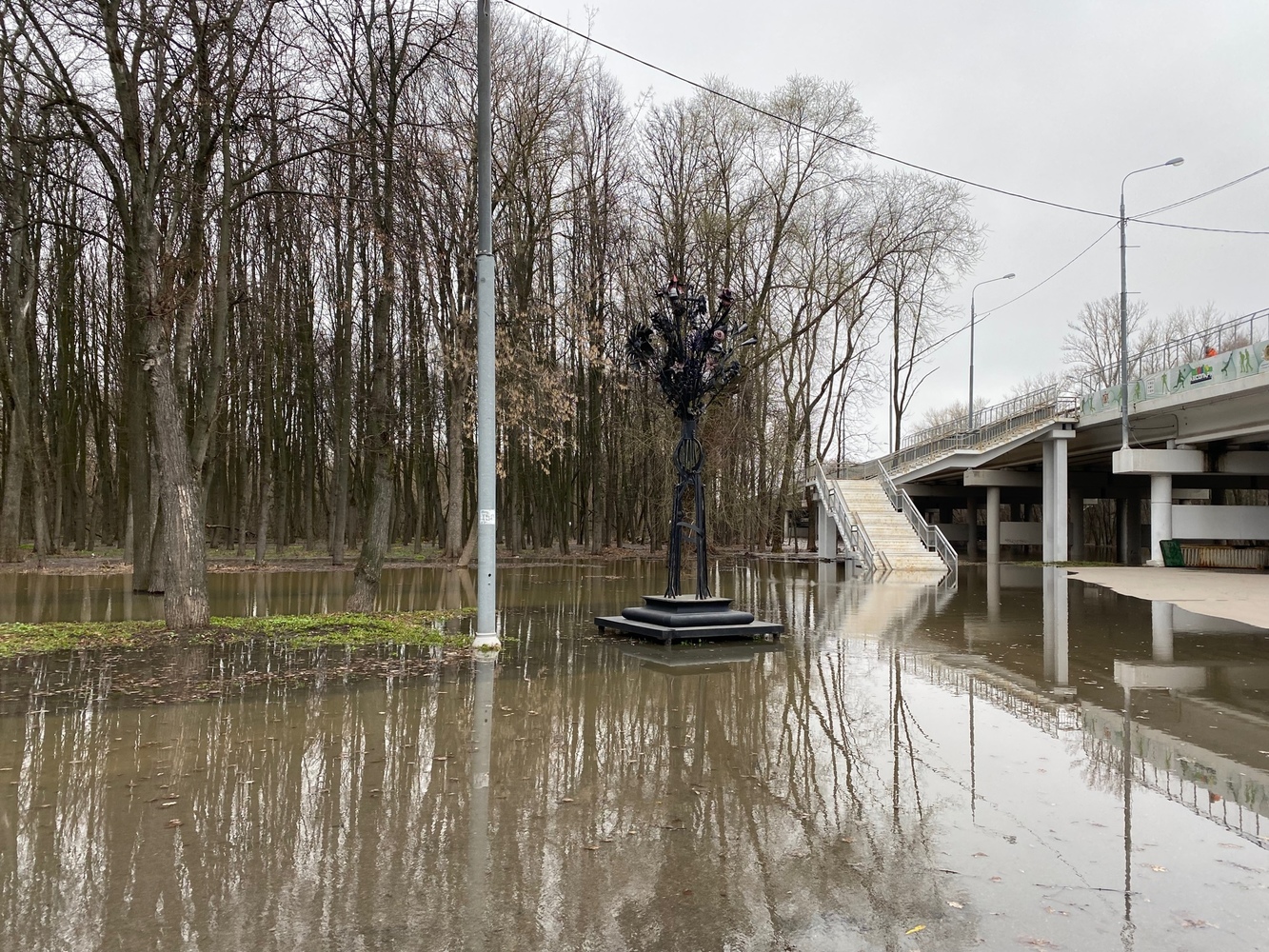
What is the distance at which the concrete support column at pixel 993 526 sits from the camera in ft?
131

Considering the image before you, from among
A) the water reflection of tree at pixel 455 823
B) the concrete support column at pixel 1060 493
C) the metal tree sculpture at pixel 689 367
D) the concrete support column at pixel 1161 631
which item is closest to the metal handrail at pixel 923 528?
the concrete support column at pixel 1060 493

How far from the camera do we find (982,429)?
3881 cm

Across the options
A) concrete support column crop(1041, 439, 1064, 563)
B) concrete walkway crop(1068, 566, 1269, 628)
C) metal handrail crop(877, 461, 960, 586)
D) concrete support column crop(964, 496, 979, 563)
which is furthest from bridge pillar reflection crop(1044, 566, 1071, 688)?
concrete support column crop(964, 496, 979, 563)

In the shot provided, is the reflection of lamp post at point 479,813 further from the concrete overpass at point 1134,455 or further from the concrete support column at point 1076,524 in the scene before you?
the concrete support column at point 1076,524

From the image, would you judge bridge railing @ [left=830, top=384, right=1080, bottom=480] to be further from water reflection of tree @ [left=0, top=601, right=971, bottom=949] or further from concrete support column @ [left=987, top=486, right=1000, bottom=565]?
water reflection of tree @ [left=0, top=601, right=971, bottom=949]

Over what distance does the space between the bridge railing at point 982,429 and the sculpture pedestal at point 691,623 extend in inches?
1027

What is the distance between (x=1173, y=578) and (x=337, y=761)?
2723cm

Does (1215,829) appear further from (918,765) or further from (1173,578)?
(1173,578)

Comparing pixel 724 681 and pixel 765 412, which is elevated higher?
pixel 765 412

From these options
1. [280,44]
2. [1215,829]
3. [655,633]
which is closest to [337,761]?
[1215,829]

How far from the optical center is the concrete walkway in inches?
698

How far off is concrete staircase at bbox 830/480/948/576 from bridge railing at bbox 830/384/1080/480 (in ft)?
4.58

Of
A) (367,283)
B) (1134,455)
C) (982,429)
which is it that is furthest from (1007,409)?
(367,283)

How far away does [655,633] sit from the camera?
1242 cm
